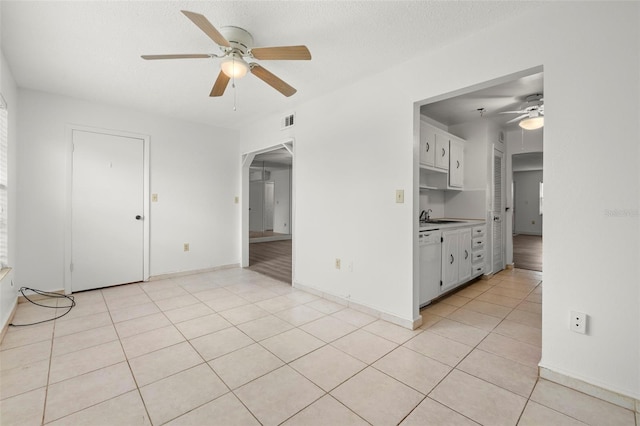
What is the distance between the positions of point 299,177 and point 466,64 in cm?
219

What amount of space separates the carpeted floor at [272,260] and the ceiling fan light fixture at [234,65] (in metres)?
2.84

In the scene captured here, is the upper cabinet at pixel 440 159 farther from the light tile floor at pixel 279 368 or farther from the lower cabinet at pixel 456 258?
the light tile floor at pixel 279 368

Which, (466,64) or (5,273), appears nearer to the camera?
(466,64)

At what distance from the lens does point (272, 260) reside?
5703 mm

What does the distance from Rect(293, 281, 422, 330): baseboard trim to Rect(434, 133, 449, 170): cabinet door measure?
2136mm

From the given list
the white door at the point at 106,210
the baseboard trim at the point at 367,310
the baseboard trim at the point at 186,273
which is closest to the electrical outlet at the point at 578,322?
the baseboard trim at the point at 367,310

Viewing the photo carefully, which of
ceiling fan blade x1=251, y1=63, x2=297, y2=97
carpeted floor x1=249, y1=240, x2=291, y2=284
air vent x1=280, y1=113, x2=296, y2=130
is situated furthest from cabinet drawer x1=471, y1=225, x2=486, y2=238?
ceiling fan blade x1=251, y1=63, x2=297, y2=97

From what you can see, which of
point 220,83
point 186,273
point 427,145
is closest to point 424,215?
point 427,145

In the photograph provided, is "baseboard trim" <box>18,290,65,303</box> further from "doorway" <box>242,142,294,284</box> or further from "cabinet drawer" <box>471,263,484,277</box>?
"cabinet drawer" <box>471,263,484,277</box>

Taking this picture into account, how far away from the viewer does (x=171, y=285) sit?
12.8ft

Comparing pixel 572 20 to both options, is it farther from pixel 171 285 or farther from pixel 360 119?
pixel 171 285

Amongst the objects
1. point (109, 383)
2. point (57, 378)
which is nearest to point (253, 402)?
point (109, 383)

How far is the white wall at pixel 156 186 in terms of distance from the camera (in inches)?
127

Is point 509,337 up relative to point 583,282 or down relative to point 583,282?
down
